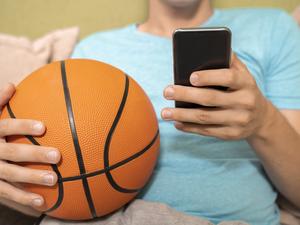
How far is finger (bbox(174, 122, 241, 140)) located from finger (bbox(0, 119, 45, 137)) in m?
0.28

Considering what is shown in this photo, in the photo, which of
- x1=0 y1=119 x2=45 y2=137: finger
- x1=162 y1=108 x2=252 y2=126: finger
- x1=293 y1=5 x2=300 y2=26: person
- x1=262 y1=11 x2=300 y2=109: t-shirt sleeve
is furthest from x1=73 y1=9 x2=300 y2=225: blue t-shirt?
x1=0 y1=119 x2=45 y2=137: finger

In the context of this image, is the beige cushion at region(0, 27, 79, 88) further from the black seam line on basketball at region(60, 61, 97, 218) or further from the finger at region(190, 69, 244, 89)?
the finger at region(190, 69, 244, 89)

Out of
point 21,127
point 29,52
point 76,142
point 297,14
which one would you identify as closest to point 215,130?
point 76,142

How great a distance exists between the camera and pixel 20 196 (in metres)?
0.70

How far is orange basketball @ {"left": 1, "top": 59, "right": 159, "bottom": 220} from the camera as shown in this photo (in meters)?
0.65

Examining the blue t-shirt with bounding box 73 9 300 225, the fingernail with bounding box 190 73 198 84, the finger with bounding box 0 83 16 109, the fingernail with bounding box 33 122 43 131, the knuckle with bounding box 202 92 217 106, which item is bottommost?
the blue t-shirt with bounding box 73 9 300 225

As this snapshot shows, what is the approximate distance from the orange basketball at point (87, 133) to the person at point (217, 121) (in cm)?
3

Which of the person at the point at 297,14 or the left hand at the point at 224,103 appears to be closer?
the left hand at the point at 224,103

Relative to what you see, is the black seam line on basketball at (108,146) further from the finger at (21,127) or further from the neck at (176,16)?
the neck at (176,16)

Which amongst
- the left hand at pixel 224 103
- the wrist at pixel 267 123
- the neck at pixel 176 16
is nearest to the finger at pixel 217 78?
the left hand at pixel 224 103

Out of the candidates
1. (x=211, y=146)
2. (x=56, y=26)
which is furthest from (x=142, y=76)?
(x=56, y=26)

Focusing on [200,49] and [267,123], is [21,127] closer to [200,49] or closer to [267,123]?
[200,49]

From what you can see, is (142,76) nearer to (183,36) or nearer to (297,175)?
(183,36)

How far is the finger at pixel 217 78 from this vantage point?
1.97 feet
